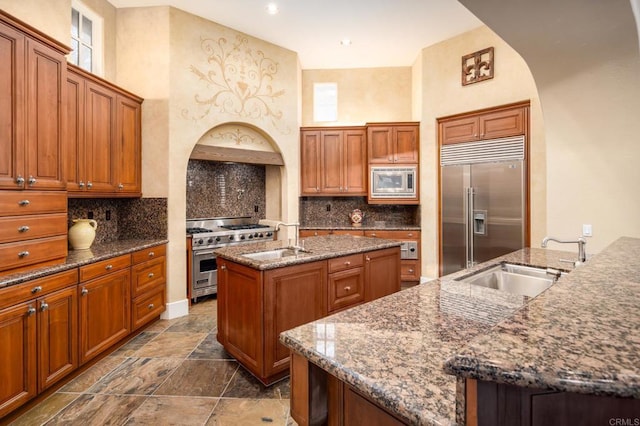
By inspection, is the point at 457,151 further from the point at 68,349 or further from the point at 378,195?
the point at 68,349

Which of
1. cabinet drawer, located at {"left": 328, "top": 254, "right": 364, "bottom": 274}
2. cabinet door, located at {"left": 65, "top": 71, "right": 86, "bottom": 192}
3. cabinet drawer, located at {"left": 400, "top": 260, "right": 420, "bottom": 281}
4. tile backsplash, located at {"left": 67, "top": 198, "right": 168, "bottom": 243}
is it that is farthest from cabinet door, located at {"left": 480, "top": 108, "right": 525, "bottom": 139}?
cabinet door, located at {"left": 65, "top": 71, "right": 86, "bottom": 192}

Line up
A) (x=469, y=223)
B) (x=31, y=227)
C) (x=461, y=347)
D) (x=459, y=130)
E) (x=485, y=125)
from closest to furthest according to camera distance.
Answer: (x=461, y=347) < (x=31, y=227) < (x=485, y=125) < (x=469, y=223) < (x=459, y=130)

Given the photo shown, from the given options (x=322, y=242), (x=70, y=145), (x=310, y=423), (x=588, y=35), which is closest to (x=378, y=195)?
(x=322, y=242)

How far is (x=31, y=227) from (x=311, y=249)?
6.44 ft

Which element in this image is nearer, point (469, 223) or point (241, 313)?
point (241, 313)

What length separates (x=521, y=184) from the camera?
12.6 ft

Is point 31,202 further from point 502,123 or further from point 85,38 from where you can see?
point 502,123

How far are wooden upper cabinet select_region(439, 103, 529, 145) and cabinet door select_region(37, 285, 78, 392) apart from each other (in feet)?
15.1

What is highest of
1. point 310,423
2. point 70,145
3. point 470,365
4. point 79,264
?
point 70,145

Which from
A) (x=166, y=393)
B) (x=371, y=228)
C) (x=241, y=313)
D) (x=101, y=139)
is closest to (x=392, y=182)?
(x=371, y=228)

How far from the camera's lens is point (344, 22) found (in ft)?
13.2

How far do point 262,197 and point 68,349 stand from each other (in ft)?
11.0

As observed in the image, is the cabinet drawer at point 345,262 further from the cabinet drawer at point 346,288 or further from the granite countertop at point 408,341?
the granite countertop at point 408,341

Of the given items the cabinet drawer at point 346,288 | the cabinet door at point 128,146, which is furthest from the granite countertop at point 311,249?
the cabinet door at point 128,146
